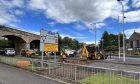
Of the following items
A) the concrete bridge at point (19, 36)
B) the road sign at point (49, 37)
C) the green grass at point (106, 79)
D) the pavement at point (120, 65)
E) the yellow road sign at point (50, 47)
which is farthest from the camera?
the concrete bridge at point (19, 36)

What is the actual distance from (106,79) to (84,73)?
2777 millimetres

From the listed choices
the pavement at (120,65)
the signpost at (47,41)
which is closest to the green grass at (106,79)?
the pavement at (120,65)

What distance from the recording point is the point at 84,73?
47.3ft

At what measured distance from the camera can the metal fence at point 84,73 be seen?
10781 millimetres

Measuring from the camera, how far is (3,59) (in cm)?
2911

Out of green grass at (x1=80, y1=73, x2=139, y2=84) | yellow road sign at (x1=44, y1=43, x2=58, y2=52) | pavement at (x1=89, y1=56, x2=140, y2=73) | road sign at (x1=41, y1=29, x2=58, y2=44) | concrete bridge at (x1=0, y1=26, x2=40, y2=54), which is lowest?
pavement at (x1=89, y1=56, x2=140, y2=73)

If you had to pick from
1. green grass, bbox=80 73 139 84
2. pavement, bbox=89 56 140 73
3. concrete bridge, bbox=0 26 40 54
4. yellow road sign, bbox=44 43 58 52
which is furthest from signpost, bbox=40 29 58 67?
concrete bridge, bbox=0 26 40 54

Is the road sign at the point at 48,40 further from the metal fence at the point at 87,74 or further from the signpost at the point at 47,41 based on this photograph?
the metal fence at the point at 87,74

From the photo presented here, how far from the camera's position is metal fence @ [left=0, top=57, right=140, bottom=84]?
35.4 ft

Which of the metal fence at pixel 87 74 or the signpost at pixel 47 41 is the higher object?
the signpost at pixel 47 41

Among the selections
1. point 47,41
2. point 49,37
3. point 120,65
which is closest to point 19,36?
point 120,65

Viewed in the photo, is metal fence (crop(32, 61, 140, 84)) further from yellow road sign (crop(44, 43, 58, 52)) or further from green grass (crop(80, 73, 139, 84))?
yellow road sign (crop(44, 43, 58, 52))

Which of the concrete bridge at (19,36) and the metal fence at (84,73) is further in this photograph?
the concrete bridge at (19,36)

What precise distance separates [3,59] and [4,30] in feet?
142
